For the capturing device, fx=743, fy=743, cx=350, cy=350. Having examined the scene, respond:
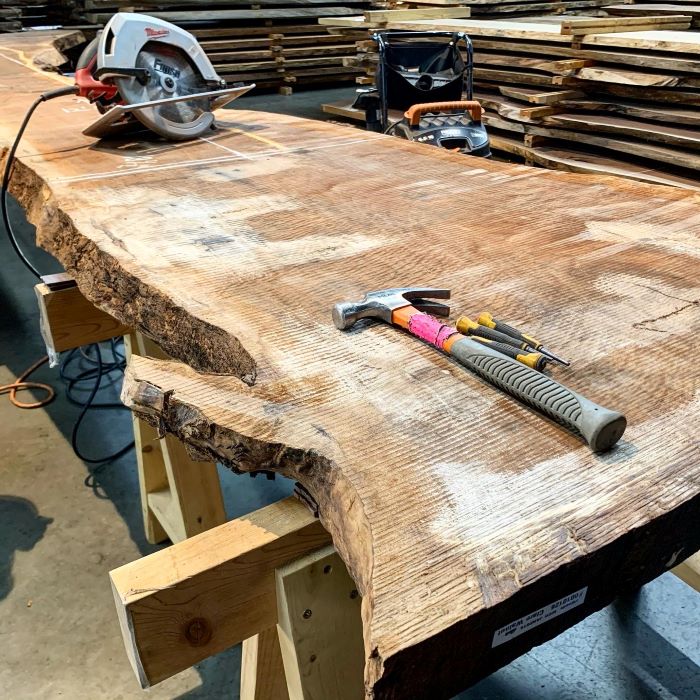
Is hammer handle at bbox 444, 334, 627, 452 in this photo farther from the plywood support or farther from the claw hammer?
the plywood support

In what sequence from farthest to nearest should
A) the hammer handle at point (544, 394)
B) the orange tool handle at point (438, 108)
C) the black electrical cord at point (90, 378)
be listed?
1. the orange tool handle at point (438, 108)
2. the black electrical cord at point (90, 378)
3. the hammer handle at point (544, 394)

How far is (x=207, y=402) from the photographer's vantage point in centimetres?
91

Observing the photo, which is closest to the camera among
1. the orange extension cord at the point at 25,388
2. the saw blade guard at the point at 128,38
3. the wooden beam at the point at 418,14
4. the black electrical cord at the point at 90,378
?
the saw blade guard at the point at 128,38

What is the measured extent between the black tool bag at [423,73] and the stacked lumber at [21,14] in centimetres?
419

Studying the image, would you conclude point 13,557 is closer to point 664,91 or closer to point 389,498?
point 389,498

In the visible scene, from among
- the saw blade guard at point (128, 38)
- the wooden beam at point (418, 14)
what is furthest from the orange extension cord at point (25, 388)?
the wooden beam at point (418, 14)

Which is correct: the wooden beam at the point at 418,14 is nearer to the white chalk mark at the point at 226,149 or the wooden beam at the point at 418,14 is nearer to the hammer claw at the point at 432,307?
the white chalk mark at the point at 226,149

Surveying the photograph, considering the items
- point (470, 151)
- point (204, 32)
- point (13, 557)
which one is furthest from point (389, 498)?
point (204, 32)

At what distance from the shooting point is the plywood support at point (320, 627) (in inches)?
37.0

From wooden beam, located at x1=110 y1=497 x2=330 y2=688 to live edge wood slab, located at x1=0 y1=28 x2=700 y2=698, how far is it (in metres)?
0.10

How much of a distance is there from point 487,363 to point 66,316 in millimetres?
1187

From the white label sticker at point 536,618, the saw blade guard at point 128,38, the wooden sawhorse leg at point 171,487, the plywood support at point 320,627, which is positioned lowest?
the wooden sawhorse leg at point 171,487

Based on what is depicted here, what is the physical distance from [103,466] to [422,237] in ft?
5.21

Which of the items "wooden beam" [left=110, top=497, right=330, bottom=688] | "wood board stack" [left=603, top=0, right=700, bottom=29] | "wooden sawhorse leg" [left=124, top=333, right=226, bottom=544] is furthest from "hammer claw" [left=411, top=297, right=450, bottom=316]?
"wood board stack" [left=603, top=0, right=700, bottom=29]
